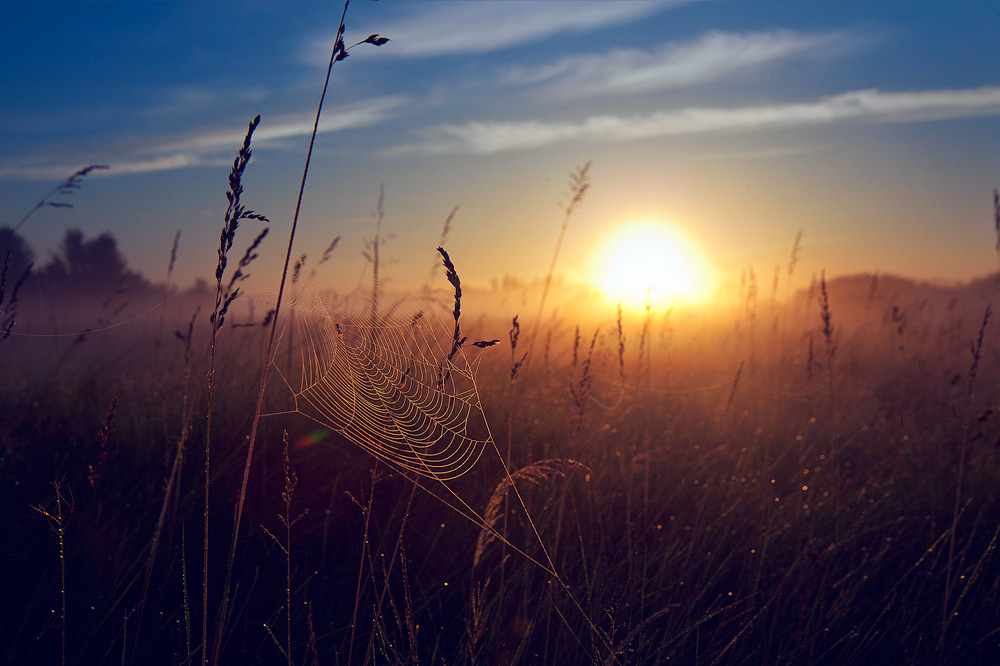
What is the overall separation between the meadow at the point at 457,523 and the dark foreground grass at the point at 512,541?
13 mm

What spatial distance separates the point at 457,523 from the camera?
7.23 feet

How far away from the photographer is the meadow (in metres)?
1.58

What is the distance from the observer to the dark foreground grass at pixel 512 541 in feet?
5.29

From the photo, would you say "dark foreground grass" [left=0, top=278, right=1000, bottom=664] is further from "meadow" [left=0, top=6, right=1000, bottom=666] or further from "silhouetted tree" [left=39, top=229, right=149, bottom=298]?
"silhouetted tree" [left=39, top=229, right=149, bottom=298]

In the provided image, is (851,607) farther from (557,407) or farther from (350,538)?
(557,407)

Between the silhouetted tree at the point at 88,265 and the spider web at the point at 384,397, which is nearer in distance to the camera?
the spider web at the point at 384,397

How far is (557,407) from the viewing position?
12.1 ft

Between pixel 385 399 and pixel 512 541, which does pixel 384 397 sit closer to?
pixel 385 399

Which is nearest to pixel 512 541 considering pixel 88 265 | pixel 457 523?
pixel 457 523

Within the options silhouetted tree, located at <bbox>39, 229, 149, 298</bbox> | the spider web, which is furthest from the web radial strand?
silhouetted tree, located at <bbox>39, 229, 149, 298</bbox>

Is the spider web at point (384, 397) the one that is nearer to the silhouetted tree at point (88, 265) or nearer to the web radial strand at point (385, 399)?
the web radial strand at point (385, 399)

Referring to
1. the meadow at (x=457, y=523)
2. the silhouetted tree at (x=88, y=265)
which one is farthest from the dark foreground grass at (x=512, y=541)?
the silhouetted tree at (x=88, y=265)

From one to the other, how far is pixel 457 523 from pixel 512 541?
0.75 ft

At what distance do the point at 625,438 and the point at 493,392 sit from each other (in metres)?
0.82
